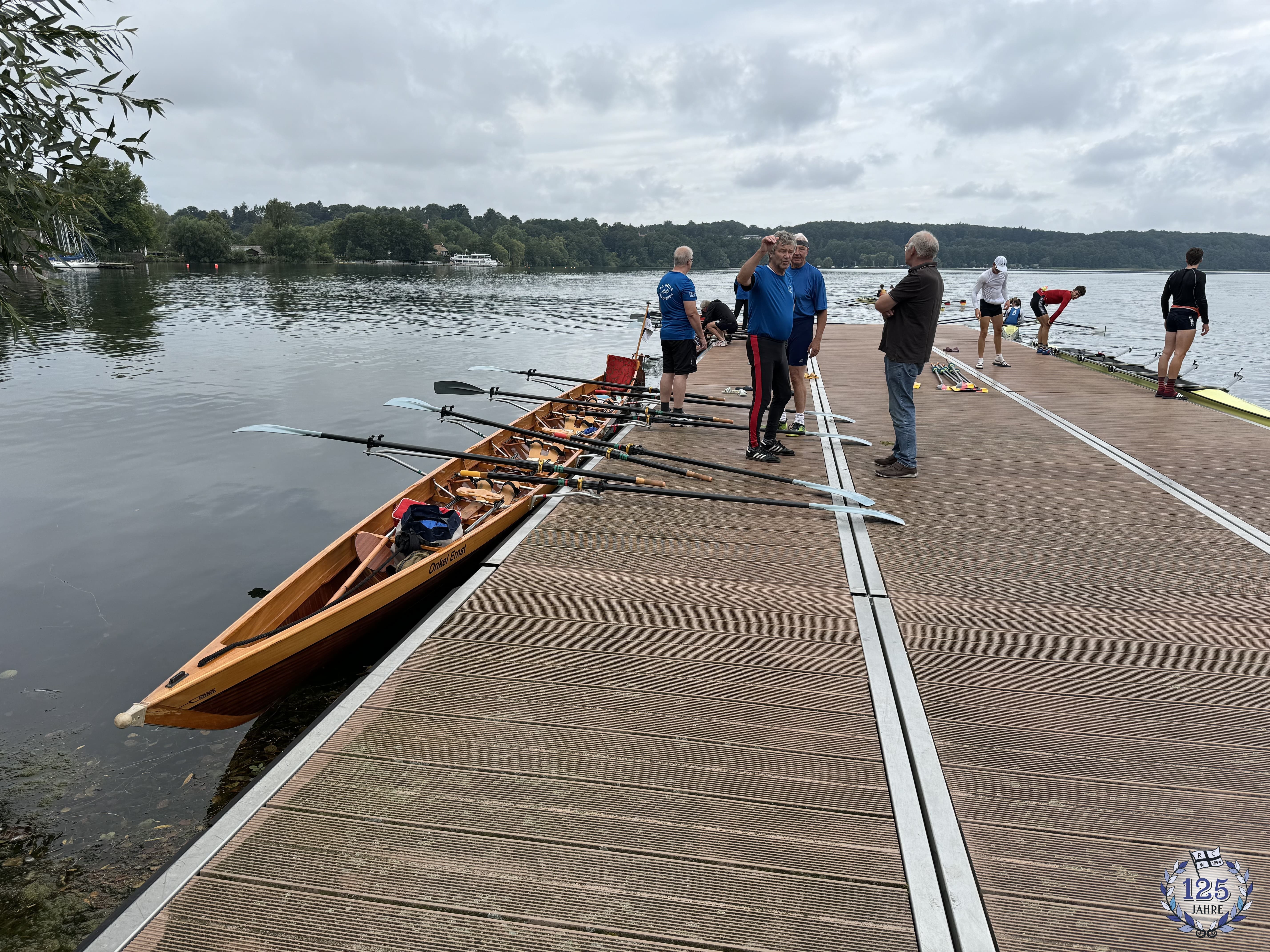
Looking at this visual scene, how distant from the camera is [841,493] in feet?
18.4

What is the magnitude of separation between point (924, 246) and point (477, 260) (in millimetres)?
136561

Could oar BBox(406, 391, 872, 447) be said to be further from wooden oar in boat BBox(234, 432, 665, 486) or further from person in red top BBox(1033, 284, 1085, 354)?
person in red top BBox(1033, 284, 1085, 354)

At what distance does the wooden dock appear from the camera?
212cm

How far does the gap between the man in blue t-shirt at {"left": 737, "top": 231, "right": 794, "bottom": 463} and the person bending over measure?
808 cm

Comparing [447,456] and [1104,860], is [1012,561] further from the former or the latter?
[447,456]

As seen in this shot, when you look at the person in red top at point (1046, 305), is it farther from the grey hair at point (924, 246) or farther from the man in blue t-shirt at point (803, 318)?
the grey hair at point (924, 246)

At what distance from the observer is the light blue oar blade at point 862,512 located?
5359mm

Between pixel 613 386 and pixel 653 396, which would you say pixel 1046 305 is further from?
pixel 613 386

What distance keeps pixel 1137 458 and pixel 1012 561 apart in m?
3.64

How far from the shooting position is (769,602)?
4.12 m

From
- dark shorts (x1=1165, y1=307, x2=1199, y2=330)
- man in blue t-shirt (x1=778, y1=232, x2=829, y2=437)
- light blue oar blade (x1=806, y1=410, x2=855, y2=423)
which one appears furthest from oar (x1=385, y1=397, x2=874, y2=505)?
dark shorts (x1=1165, y1=307, x2=1199, y2=330)

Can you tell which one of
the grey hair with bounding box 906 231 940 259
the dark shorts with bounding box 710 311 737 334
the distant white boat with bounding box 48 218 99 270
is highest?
the grey hair with bounding box 906 231 940 259

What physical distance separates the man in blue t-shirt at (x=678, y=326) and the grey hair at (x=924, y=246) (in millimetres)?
2257

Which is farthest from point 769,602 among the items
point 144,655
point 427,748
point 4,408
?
point 4,408
